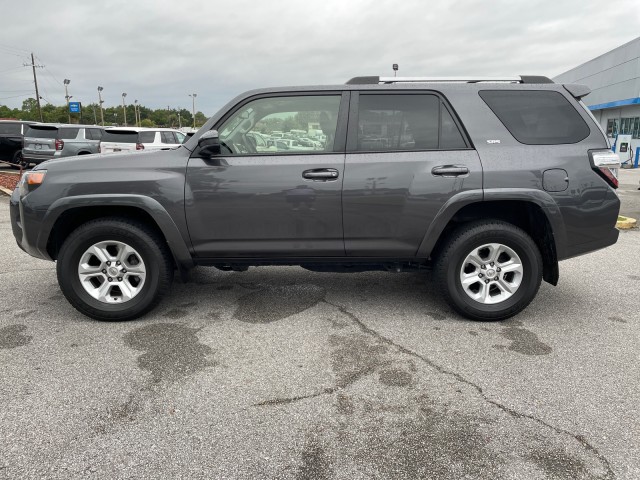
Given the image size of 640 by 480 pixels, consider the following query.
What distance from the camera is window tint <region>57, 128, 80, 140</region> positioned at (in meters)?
17.2

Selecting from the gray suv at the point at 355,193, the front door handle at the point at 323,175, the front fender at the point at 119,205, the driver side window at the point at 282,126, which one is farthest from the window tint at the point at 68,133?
the front door handle at the point at 323,175

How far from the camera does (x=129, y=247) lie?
12.4 ft

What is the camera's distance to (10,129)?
1894 cm

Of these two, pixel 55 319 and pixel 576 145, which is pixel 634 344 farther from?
pixel 55 319

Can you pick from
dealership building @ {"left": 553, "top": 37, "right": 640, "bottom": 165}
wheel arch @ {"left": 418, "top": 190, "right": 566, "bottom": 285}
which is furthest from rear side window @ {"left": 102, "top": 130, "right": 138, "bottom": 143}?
dealership building @ {"left": 553, "top": 37, "right": 640, "bottom": 165}

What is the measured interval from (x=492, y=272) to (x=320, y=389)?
5.95ft

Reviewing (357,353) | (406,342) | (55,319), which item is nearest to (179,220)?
(55,319)

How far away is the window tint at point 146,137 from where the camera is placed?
15969 millimetres

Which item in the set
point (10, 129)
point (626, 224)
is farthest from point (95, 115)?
point (626, 224)

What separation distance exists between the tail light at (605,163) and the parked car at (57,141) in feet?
54.7

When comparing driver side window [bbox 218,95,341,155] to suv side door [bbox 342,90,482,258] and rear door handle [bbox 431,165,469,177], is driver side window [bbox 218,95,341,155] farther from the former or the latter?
rear door handle [bbox 431,165,469,177]

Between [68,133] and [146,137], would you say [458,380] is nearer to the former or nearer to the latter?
[146,137]

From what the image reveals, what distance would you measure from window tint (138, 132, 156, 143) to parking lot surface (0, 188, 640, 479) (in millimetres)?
12395

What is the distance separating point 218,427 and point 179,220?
177 cm
